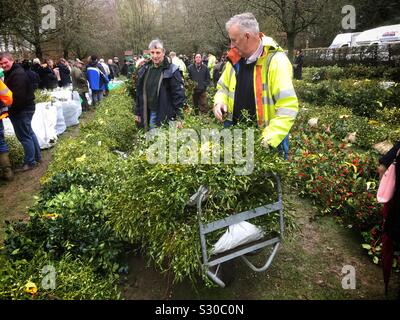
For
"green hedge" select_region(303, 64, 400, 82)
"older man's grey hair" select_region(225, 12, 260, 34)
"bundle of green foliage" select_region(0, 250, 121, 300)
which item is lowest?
"bundle of green foliage" select_region(0, 250, 121, 300)

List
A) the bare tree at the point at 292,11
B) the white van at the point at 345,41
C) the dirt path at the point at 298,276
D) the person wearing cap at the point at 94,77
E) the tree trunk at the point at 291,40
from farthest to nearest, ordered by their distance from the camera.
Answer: the white van at the point at 345,41
the tree trunk at the point at 291,40
the bare tree at the point at 292,11
the person wearing cap at the point at 94,77
the dirt path at the point at 298,276

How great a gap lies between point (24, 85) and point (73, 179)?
2835 mm

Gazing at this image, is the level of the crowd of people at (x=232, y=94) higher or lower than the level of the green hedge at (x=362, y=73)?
higher

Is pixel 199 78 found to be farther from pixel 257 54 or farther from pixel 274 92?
pixel 274 92

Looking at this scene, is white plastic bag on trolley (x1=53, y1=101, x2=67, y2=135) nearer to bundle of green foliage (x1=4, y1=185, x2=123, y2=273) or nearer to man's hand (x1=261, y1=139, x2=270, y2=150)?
bundle of green foliage (x1=4, y1=185, x2=123, y2=273)

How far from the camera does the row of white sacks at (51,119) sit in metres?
7.67

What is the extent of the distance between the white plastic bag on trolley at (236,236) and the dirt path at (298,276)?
0.42 m

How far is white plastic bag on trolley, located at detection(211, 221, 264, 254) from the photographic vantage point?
8.38ft

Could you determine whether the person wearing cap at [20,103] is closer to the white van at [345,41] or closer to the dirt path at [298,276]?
the dirt path at [298,276]

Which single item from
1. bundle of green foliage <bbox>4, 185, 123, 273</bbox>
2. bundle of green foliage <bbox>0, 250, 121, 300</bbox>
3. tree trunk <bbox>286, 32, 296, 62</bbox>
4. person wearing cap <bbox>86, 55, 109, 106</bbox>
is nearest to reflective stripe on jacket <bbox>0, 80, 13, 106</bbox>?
bundle of green foliage <bbox>4, 185, 123, 273</bbox>

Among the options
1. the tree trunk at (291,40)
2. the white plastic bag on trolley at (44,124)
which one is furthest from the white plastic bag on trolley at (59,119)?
the tree trunk at (291,40)

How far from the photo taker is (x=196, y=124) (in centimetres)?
309

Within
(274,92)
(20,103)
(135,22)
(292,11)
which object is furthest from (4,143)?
(135,22)
